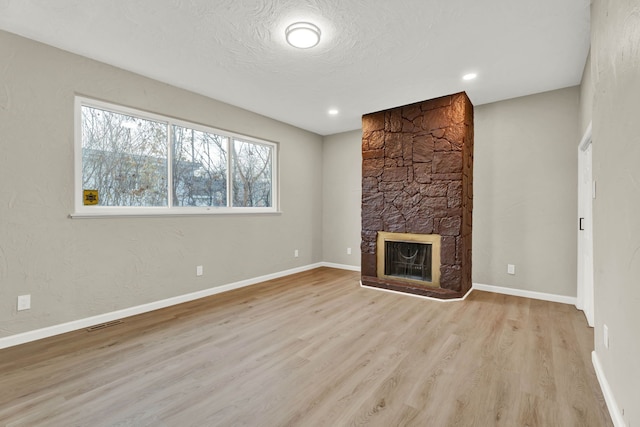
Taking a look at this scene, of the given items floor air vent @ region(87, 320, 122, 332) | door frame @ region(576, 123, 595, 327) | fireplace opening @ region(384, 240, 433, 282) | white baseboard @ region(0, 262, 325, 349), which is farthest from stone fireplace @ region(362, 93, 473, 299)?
Result: floor air vent @ region(87, 320, 122, 332)

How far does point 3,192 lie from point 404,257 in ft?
14.1

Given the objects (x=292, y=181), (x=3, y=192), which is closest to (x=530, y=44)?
(x=292, y=181)

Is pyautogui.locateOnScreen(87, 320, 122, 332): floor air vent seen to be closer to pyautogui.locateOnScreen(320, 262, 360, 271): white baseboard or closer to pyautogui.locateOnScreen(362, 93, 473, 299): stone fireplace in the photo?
pyautogui.locateOnScreen(362, 93, 473, 299): stone fireplace

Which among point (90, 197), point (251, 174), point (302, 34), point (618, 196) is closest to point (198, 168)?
point (251, 174)

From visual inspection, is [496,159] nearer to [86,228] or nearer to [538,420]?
[538,420]

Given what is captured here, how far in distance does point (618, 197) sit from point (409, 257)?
9.17ft

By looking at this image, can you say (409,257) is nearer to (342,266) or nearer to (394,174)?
(394,174)

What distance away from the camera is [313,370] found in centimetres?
210

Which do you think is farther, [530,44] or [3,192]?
[530,44]

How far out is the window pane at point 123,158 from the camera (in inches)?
116

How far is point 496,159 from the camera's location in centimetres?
400

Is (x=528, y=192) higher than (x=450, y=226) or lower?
higher

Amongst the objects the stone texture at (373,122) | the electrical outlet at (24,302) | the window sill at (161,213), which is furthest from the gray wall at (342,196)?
the electrical outlet at (24,302)

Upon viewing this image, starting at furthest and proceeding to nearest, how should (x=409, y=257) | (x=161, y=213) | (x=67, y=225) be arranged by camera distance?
1. (x=409, y=257)
2. (x=161, y=213)
3. (x=67, y=225)
